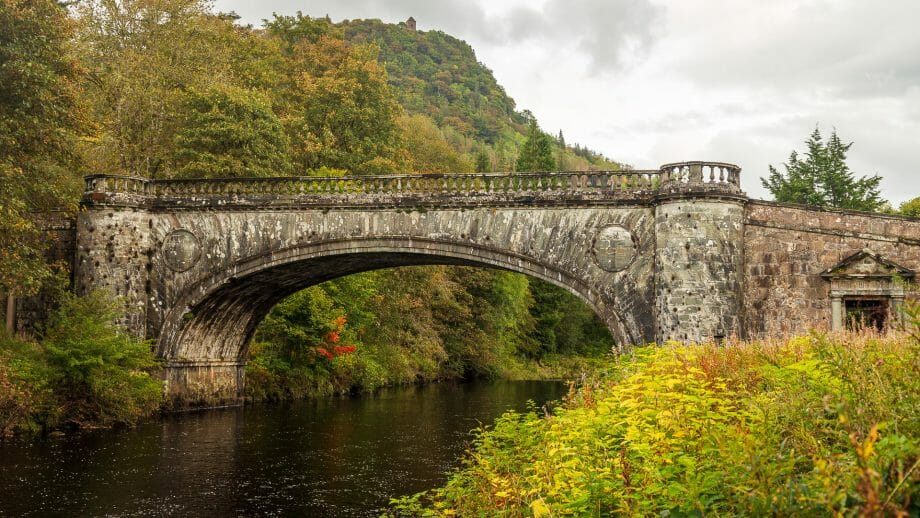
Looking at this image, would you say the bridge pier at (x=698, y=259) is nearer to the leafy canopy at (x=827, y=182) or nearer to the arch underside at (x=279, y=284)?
the arch underside at (x=279, y=284)

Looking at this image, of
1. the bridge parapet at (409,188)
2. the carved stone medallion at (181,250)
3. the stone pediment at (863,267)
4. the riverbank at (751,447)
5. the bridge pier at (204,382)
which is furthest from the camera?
the bridge pier at (204,382)

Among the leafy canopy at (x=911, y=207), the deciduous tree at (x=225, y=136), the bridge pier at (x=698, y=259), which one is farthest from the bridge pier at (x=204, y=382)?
the leafy canopy at (x=911, y=207)

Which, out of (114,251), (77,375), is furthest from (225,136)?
(77,375)

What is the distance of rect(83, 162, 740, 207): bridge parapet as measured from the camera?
2092 centimetres

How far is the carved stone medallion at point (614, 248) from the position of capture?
2123 centimetres

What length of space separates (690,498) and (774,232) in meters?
17.0

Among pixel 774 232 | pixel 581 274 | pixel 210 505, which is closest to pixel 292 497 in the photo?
A: pixel 210 505

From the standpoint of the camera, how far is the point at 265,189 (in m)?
23.9

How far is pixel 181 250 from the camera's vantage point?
78.8 feet

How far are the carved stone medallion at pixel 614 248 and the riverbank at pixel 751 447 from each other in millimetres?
11569

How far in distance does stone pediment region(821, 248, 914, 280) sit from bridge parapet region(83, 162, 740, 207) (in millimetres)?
2982

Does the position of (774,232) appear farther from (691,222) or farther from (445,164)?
(445,164)

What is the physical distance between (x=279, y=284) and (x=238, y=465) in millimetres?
11007

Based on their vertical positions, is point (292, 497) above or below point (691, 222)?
below
